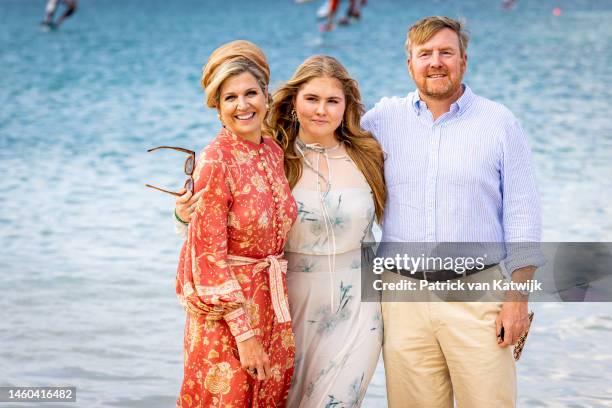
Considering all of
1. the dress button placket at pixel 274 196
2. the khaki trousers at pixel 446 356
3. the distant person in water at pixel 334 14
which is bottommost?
the khaki trousers at pixel 446 356

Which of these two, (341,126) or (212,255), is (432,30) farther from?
(212,255)

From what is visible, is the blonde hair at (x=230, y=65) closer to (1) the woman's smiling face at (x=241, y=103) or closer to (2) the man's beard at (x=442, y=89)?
(1) the woman's smiling face at (x=241, y=103)

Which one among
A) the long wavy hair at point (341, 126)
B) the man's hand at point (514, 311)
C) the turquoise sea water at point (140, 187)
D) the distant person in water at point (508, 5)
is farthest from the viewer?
the distant person in water at point (508, 5)

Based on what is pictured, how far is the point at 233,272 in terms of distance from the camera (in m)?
3.18

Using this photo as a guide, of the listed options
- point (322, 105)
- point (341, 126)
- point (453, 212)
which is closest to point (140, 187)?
point (341, 126)

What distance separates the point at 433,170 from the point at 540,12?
43867 millimetres

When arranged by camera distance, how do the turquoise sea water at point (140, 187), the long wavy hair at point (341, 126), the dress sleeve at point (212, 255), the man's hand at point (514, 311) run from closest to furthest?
the dress sleeve at point (212, 255), the man's hand at point (514, 311), the long wavy hair at point (341, 126), the turquoise sea water at point (140, 187)

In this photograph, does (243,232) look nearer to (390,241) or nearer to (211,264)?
(211,264)

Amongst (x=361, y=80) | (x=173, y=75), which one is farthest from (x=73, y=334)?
(x=173, y=75)

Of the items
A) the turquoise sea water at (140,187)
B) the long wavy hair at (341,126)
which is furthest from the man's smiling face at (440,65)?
the turquoise sea water at (140,187)

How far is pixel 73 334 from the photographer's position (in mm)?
5855

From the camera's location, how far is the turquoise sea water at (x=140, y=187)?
538 centimetres

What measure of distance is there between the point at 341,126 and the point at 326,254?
47cm

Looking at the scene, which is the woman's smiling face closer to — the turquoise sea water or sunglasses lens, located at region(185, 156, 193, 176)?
sunglasses lens, located at region(185, 156, 193, 176)
